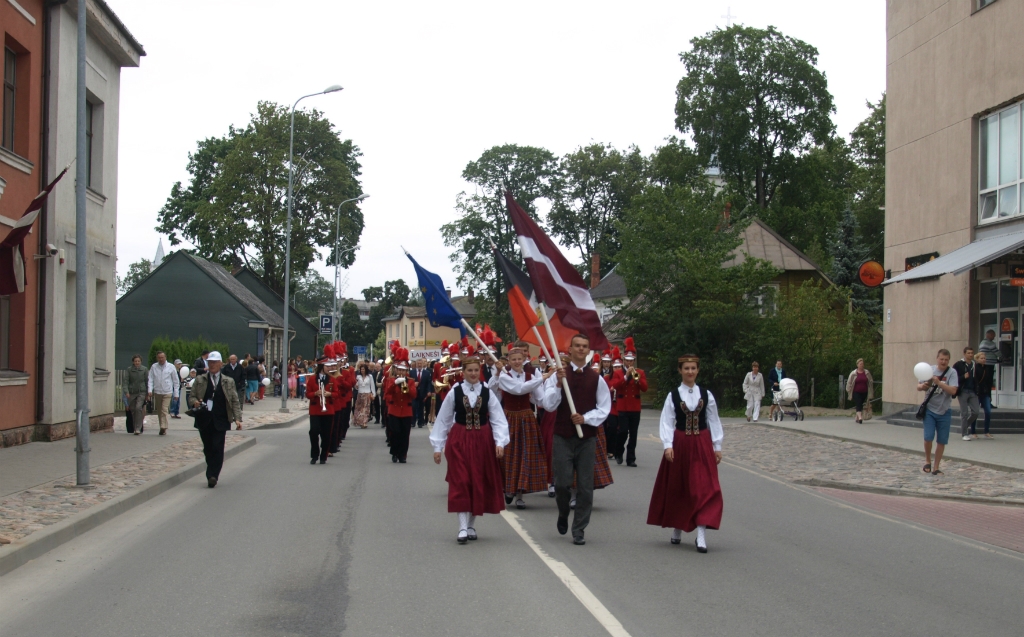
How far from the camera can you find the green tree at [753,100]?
170 feet

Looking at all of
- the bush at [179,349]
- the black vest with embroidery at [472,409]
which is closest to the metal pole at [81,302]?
the black vest with embroidery at [472,409]

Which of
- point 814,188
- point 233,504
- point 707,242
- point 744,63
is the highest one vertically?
point 744,63

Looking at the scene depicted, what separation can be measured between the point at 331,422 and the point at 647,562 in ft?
32.2

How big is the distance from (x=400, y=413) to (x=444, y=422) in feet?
26.0

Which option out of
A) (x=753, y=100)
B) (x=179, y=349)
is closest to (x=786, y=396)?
(x=179, y=349)

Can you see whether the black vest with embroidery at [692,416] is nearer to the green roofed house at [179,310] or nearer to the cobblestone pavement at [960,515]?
the cobblestone pavement at [960,515]

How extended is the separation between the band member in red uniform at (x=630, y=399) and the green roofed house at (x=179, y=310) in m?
36.6

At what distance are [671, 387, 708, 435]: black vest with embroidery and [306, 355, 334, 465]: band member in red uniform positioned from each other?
28.8 ft

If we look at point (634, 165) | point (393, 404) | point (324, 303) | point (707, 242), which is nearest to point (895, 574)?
point (393, 404)

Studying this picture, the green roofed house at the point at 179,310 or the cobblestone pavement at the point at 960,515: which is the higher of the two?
the green roofed house at the point at 179,310

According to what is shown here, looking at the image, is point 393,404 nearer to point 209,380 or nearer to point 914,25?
point 209,380

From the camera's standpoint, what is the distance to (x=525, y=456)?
446 inches

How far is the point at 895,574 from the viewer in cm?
791

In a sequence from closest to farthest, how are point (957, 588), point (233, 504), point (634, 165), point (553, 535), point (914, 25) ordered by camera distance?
point (957, 588)
point (553, 535)
point (233, 504)
point (914, 25)
point (634, 165)
